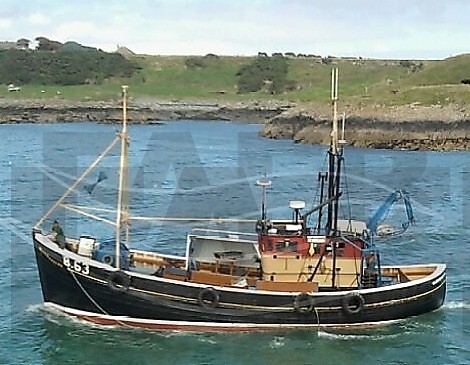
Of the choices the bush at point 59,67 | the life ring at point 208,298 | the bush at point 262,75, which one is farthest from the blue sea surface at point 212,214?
the bush at point 262,75

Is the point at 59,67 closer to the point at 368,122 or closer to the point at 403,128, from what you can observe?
the point at 368,122

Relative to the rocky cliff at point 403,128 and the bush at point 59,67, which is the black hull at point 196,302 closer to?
the rocky cliff at point 403,128

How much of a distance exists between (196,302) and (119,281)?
88.1 inches

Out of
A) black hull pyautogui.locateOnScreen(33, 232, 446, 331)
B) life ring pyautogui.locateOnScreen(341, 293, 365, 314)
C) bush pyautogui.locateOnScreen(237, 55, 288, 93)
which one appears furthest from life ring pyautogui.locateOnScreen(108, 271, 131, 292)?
bush pyautogui.locateOnScreen(237, 55, 288, 93)

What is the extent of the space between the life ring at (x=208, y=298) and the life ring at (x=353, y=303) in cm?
363

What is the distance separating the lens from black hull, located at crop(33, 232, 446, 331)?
78.7ft

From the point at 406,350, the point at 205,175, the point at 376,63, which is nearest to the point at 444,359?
the point at 406,350

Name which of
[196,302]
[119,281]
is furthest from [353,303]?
[119,281]

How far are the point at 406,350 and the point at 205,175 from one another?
35.9 metres

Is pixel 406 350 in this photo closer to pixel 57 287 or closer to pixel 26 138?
pixel 57 287

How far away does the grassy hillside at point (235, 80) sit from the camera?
402 feet

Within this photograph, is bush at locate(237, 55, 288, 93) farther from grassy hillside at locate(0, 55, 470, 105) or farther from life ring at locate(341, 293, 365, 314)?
life ring at locate(341, 293, 365, 314)

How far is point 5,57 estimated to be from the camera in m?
167

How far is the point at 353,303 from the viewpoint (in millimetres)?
24438
